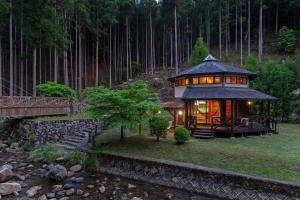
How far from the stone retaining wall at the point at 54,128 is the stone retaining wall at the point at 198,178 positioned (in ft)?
20.5

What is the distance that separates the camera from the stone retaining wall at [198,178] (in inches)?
424

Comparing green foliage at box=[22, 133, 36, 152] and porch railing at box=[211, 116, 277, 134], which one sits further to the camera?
porch railing at box=[211, 116, 277, 134]

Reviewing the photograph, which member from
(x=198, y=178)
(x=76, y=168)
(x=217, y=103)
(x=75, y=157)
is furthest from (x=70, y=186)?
(x=217, y=103)

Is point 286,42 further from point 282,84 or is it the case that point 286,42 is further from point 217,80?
point 217,80

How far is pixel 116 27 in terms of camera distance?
47375mm

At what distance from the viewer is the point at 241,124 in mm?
20469

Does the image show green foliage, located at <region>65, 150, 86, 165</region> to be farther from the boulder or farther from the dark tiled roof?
the dark tiled roof

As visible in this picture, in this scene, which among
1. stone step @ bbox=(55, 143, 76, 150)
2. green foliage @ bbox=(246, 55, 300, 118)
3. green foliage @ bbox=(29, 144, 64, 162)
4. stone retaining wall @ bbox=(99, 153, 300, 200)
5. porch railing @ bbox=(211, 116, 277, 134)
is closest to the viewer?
stone retaining wall @ bbox=(99, 153, 300, 200)

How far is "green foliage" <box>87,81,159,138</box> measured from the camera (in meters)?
16.1

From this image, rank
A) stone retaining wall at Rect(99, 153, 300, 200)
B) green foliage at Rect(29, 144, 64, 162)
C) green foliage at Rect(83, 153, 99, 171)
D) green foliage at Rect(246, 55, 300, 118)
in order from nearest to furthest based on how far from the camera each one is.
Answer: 1. stone retaining wall at Rect(99, 153, 300, 200)
2. green foliage at Rect(83, 153, 99, 171)
3. green foliage at Rect(29, 144, 64, 162)
4. green foliage at Rect(246, 55, 300, 118)

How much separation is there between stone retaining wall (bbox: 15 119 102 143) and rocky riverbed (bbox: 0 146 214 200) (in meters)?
4.49

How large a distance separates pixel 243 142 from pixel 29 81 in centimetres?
3572

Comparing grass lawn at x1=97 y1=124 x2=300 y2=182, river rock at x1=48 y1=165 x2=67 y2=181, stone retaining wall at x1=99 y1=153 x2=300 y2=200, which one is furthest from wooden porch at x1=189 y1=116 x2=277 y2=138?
river rock at x1=48 y1=165 x2=67 y2=181

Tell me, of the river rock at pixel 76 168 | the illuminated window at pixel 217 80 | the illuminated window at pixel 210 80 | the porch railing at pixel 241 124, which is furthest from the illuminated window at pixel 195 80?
the river rock at pixel 76 168
